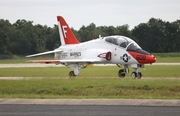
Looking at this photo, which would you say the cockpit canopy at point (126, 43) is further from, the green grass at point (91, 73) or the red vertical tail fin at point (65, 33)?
the red vertical tail fin at point (65, 33)

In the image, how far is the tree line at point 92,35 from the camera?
80688 millimetres

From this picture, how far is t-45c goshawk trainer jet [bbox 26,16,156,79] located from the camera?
33156mm

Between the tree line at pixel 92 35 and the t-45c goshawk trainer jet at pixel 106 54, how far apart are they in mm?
39737

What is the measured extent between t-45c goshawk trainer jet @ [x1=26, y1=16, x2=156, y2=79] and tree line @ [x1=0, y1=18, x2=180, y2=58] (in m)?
39.7

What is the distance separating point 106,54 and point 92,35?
55.4m

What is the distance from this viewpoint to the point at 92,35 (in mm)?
90062

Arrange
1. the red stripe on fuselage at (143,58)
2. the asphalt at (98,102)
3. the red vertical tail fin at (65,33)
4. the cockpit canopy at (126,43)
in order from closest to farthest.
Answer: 1. the asphalt at (98,102)
2. the red stripe on fuselage at (143,58)
3. the cockpit canopy at (126,43)
4. the red vertical tail fin at (65,33)

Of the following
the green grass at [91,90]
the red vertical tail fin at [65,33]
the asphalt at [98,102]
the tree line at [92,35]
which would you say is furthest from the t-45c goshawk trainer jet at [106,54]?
the tree line at [92,35]

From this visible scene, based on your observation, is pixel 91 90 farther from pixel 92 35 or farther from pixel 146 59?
pixel 92 35
